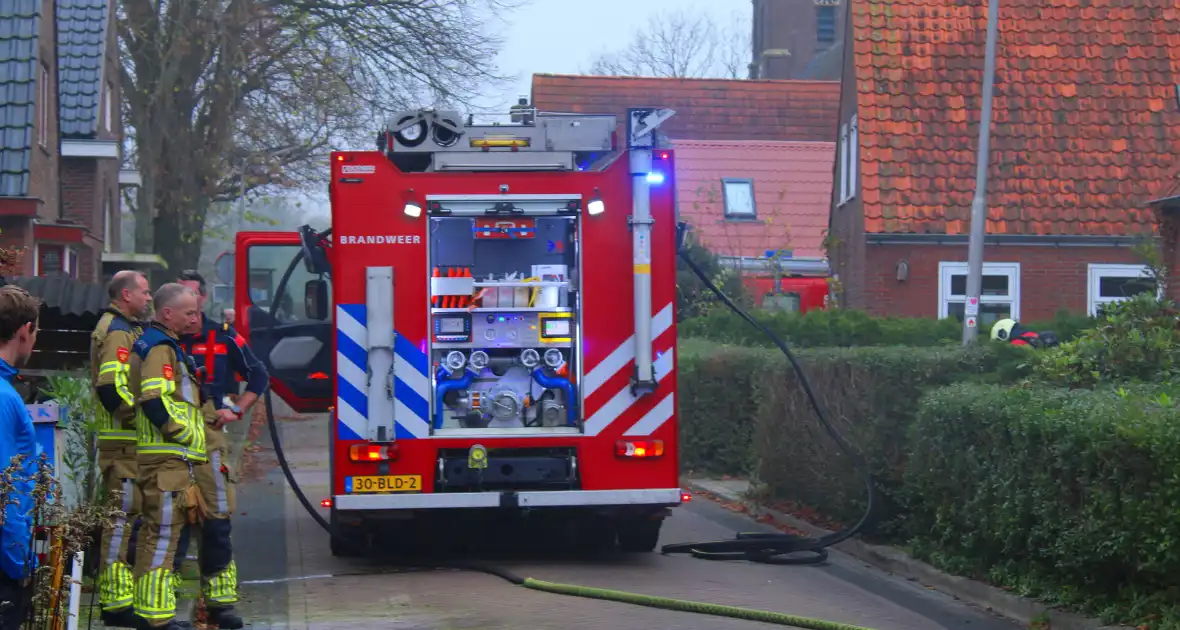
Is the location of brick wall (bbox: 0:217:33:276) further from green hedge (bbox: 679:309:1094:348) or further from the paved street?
green hedge (bbox: 679:309:1094:348)

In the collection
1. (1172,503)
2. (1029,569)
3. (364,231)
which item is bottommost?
(1029,569)

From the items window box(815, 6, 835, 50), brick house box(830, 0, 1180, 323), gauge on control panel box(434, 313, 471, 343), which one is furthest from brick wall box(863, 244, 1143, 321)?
window box(815, 6, 835, 50)

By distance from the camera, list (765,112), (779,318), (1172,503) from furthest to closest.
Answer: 1. (765,112)
2. (779,318)
3. (1172,503)

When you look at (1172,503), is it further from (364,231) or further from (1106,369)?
(364,231)

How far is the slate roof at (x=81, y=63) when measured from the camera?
25500 mm

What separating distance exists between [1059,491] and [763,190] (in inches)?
1189

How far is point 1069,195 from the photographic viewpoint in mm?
24438

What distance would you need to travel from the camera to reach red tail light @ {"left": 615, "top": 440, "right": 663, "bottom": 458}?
10.3m

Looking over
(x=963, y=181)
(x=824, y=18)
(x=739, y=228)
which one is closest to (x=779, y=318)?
(x=963, y=181)

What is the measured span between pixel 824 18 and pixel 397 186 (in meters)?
48.8

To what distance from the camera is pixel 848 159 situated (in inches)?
1075

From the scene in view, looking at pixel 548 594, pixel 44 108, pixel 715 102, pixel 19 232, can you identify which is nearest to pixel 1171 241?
pixel 548 594

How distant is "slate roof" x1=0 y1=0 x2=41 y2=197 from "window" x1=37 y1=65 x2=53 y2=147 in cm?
130

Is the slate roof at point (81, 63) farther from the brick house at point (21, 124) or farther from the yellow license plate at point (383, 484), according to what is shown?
the yellow license plate at point (383, 484)
